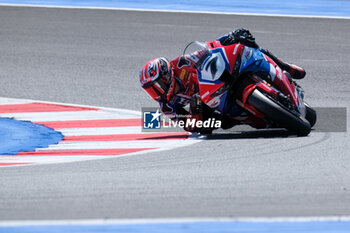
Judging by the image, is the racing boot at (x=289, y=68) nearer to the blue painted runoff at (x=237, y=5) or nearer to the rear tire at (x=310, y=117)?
the rear tire at (x=310, y=117)

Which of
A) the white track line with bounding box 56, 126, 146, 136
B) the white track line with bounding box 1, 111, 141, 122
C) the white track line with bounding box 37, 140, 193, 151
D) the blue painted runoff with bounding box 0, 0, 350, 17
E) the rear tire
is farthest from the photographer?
the blue painted runoff with bounding box 0, 0, 350, 17

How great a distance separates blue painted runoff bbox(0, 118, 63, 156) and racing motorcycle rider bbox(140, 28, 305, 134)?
1282 mm

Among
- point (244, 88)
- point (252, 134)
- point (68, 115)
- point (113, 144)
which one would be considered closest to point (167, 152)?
point (113, 144)

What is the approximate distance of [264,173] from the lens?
20.6 ft

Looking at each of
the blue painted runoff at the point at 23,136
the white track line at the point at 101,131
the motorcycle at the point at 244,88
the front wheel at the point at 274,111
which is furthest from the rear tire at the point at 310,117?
the blue painted runoff at the point at 23,136

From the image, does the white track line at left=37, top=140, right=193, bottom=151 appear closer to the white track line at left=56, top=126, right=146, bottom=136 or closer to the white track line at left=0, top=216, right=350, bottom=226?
the white track line at left=56, top=126, right=146, bottom=136

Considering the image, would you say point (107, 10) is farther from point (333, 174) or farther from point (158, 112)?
point (333, 174)

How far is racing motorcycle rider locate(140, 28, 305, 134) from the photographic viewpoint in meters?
8.21

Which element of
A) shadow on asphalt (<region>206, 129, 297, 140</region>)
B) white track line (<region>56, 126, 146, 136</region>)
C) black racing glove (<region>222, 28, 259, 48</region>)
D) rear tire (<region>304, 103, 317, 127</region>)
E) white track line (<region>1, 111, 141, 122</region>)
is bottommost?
white track line (<region>1, 111, 141, 122</region>)

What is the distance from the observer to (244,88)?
7.91 meters

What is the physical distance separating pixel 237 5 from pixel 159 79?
8986 mm

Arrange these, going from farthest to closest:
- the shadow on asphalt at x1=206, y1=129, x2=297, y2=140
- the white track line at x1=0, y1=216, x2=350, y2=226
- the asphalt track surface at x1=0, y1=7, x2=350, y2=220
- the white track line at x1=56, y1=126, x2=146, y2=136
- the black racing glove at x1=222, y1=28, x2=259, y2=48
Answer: the white track line at x1=56, y1=126, x2=146, y2=136, the black racing glove at x1=222, y1=28, x2=259, y2=48, the shadow on asphalt at x1=206, y1=129, x2=297, y2=140, the asphalt track surface at x1=0, y1=7, x2=350, y2=220, the white track line at x1=0, y1=216, x2=350, y2=226

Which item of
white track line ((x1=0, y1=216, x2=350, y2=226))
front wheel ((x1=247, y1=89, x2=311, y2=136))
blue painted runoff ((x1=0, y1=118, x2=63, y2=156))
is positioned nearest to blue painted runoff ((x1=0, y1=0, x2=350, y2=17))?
blue painted runoff ((x1=0, y1=118, x2=63, y2=156))

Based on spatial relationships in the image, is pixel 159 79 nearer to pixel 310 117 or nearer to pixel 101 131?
pixel 101 131
